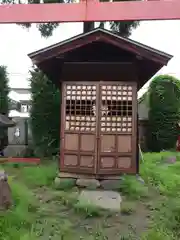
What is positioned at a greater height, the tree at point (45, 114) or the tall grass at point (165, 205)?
the tree at point (45, 114)

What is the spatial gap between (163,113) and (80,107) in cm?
1102

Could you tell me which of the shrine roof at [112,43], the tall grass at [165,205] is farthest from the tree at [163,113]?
the shrine roof at [112,43]

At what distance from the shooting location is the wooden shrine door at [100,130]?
8.30 metres

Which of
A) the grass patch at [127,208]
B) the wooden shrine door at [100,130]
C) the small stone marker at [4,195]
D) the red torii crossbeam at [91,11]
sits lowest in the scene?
the grass patch at [127,208]

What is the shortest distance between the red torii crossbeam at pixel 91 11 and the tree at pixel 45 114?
9.39 metres

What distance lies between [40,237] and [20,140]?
12041 millimetres

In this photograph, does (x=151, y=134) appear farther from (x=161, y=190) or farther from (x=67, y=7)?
(x=67, y=7)

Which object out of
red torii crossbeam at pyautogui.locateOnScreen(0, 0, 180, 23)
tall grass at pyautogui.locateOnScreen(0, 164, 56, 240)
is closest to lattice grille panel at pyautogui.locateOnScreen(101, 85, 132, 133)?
tall grass at pyautogui.locateOnScreen(0, 164, 56, 240)

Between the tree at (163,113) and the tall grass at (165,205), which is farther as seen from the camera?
the tree at (163,113)

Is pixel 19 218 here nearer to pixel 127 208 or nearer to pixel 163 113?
pixel 127 208

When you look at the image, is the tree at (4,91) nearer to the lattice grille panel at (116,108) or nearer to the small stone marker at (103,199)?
the lattice grille panel at (116,108)

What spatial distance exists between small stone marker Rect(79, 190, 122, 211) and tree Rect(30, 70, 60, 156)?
768 cm

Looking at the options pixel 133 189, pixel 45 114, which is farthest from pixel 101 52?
pixel 45 114

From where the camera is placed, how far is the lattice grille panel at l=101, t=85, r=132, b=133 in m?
8.35
